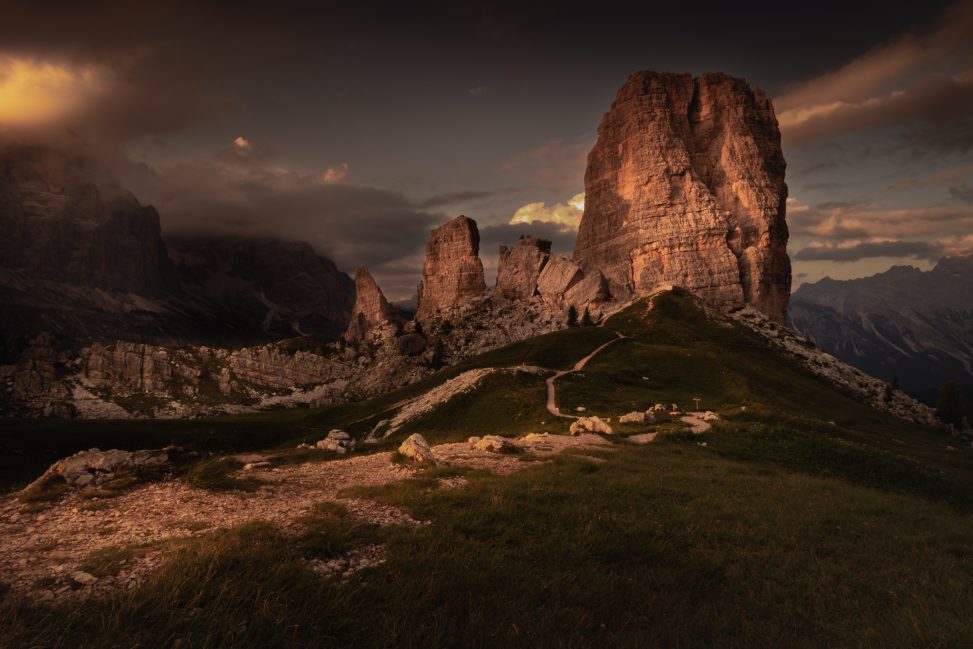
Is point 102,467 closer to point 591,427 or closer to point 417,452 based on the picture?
point 417,452

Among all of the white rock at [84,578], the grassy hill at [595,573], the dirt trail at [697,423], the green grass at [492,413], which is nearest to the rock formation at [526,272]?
the green grass at [492,413]

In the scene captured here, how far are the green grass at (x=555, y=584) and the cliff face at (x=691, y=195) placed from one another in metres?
160

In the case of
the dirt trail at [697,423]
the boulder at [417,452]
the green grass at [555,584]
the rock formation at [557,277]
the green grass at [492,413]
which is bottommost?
the green grass at [492,413]

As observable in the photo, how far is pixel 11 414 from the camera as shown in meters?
133

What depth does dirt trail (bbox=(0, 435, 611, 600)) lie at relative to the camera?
7.27 meters

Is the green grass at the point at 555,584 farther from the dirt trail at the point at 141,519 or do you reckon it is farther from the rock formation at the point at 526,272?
the rock formation at the point at 526,272

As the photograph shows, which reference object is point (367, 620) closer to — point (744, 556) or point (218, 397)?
point (744, 556)

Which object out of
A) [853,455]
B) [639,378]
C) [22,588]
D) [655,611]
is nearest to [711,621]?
[655,611]

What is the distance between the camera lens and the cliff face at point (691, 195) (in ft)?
523

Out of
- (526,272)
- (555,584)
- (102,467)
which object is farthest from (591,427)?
(526,272)

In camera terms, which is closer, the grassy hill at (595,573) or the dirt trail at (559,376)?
the grassy hill at (595,573)

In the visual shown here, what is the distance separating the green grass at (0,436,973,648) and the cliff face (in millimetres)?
159665

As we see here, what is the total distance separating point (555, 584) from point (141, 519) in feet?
29.8

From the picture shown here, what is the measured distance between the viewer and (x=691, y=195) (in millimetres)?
167500
